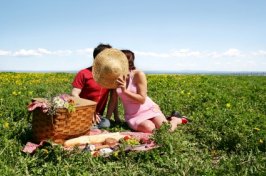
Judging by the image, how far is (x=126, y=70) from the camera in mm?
6602

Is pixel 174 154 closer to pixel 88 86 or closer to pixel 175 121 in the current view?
pixel 175 121

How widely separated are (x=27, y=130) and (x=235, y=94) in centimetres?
743

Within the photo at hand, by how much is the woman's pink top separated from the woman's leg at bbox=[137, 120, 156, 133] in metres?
0.08

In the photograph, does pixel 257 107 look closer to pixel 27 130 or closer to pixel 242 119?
pixel 242 119

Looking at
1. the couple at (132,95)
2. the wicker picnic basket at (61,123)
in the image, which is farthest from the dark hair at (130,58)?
the wicker picnic basket at (61,123)

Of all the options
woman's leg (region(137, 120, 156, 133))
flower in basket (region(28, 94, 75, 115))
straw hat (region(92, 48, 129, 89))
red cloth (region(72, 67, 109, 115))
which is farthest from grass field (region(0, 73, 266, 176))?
straw hat (region(92, 48, 129, 89))

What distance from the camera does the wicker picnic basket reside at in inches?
220

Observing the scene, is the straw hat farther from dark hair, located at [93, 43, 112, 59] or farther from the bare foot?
the bare foot

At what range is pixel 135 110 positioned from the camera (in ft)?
23.6

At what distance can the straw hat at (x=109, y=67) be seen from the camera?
6480 millimetres

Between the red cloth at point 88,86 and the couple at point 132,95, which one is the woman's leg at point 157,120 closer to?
the couple at point 132,95

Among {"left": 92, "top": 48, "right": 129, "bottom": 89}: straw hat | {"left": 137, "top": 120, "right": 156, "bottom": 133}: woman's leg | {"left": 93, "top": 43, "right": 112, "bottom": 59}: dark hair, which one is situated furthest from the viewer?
{"left": 93, "top": 43, "right": 112, "bottom": 59}: dark hair

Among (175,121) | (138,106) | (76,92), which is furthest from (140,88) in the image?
(76,92)

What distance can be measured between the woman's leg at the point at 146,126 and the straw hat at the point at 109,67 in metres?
0.90
